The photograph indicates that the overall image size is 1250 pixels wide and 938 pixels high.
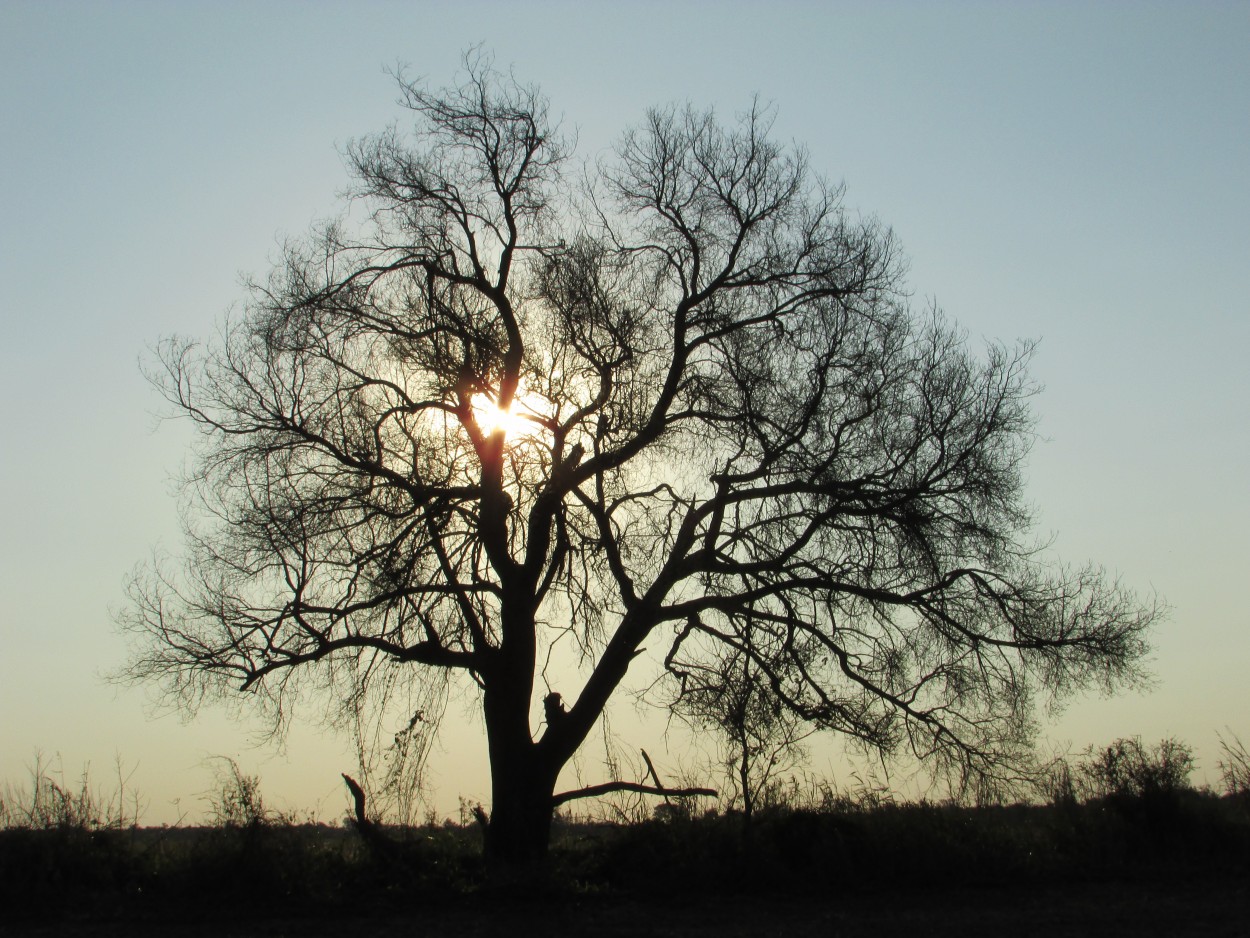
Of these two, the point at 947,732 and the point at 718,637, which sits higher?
the point at 718,637

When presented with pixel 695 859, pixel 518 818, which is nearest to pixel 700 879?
pixel 695 859

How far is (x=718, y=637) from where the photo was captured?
14.2 m

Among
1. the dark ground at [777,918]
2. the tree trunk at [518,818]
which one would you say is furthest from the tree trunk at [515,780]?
the dark ground at [777,918]

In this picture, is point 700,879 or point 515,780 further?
point 515,780

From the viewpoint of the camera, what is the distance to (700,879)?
13.7m

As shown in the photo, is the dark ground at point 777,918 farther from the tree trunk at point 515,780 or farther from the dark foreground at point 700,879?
the tree trunk at point 515,780

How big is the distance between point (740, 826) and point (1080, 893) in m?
3.97

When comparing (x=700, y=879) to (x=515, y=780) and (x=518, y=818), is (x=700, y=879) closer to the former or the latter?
(x=518, y=818)

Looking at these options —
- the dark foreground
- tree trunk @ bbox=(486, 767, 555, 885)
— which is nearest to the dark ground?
the dark foreground

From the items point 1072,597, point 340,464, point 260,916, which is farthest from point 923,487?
point 260,916

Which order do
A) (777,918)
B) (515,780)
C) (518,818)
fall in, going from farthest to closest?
(515,780) < (518,818) < (777,918)

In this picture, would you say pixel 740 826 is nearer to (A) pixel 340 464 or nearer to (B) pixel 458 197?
(A) pixel 340 464

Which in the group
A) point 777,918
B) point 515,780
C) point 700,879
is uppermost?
point 515,780

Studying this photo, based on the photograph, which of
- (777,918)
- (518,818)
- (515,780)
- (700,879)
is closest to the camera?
(777,918)
